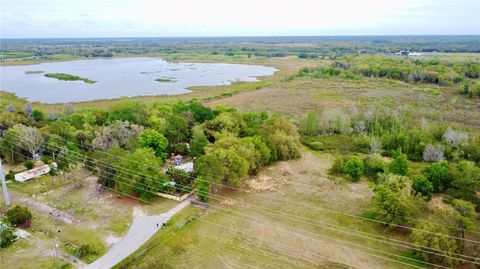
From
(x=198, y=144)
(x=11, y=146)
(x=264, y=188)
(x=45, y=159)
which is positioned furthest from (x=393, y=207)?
(x=11, y=146)

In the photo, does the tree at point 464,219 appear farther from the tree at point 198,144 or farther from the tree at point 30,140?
the tree at point 30,140

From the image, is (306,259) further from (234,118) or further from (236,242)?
(234,118)

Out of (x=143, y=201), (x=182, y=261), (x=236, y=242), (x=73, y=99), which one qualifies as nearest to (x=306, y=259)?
(x=236, y=242)

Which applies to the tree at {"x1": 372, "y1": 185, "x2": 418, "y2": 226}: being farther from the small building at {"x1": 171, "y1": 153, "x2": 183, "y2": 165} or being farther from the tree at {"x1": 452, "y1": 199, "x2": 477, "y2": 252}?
the small building at {"x1": 171, "y1": 153, "x2": 183, "y2": 165}

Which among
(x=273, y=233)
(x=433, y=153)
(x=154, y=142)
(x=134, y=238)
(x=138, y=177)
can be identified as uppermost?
(x=154, y=142)

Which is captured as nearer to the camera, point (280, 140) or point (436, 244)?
point (436, 244)

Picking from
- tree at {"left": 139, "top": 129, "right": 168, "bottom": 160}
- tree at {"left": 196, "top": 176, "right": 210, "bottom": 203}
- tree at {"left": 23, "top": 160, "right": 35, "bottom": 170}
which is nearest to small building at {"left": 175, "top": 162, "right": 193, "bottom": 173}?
tree at {"left": 139, "top": 129, "right": 168, "bottom": 160}

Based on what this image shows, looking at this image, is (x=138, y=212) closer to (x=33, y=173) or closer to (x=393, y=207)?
(x=33, y=173)
